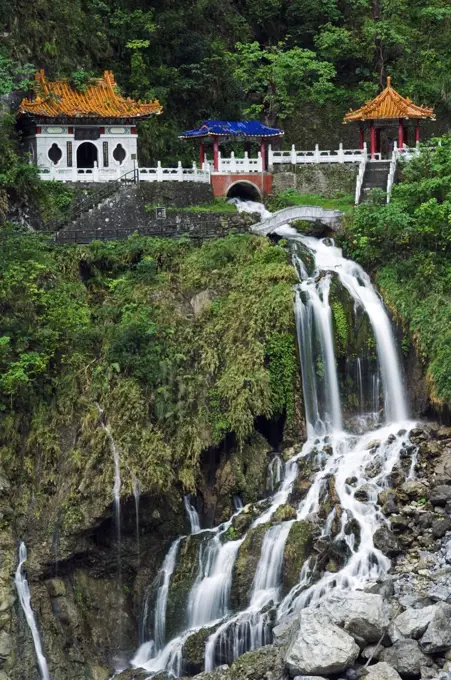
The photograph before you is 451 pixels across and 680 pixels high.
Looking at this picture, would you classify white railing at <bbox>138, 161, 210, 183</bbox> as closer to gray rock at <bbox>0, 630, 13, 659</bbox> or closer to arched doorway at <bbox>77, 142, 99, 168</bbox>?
arched doorway at <bbox>77, 142, 99, 168</bbox>

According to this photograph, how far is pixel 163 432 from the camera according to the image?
96.7 feet

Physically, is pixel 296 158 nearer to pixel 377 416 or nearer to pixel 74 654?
pixel 377 416

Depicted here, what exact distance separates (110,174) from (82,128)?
217cm

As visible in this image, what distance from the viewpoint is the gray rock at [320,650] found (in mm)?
22188

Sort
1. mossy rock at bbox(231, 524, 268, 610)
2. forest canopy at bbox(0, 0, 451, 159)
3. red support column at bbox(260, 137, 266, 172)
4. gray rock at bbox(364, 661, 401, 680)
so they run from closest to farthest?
gray rock at bbox(364, 661, 401, 680)
mossy rock at bbox(231, 524, 268, 610)
red support column at bbox(260, 137, 266, 172)
forest canopy at bbox(0, 0, 451, 159)

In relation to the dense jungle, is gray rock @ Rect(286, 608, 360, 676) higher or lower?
lower

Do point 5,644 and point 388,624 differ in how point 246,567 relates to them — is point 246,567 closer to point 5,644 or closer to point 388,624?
point 388,624

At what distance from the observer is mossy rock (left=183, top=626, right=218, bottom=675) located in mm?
25594

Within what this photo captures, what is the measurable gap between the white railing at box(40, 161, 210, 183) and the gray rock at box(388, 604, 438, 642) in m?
20.2

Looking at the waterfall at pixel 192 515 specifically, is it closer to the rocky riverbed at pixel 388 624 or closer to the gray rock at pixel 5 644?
the rocky riverbed at pixel 388 624

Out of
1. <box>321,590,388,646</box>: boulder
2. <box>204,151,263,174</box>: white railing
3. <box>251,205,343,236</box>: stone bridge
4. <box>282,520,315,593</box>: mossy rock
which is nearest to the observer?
<box>321,590,388,646</box>: boulder

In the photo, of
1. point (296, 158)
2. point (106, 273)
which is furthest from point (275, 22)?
point (106, 273)

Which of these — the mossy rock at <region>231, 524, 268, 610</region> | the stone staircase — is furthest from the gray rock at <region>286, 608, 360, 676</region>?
the stone staircase

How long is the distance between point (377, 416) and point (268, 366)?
11.3ft
